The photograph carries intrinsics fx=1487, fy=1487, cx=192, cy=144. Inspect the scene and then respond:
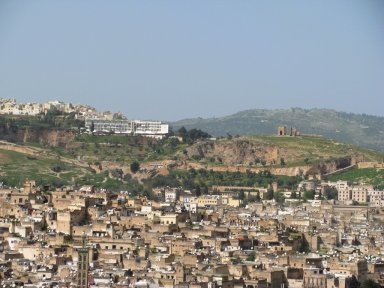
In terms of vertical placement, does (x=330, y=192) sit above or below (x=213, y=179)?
below

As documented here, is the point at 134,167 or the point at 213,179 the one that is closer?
the point at 213,179

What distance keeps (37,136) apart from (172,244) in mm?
48746

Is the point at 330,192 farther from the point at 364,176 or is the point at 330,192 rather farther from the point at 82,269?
the point at 82,269

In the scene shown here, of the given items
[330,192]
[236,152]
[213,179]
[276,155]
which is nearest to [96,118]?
[236,152]

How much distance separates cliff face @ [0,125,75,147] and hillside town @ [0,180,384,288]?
98.9 ft

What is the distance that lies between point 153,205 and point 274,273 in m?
13.9

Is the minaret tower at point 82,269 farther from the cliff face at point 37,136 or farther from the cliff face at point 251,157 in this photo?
the cliff face at point 37,136

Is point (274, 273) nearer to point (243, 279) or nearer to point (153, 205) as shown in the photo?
point (243, 279)

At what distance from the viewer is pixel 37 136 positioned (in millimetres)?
93625

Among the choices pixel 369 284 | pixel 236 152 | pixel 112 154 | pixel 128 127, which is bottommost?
pixel 369 284

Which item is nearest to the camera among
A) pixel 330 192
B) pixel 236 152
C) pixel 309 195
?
pixel 309 195

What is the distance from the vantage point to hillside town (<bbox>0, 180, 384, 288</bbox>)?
40.1m

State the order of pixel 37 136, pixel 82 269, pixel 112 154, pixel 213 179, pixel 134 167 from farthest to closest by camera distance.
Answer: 1. pixel 37 136
2. pixel 112 154
3. pixel 134 167
4. pixel 213 179
5. pixel 82 269

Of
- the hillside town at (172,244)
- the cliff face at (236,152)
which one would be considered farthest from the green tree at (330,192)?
the cliff face at (236,152)
